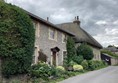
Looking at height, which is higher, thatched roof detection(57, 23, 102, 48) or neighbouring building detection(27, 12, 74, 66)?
thatched roof detection(57, 23, 102, 48)

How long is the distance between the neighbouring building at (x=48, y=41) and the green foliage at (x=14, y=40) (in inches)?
163

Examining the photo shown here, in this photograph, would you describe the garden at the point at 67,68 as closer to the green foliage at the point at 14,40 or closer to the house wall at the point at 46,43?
the green foliage at the point at 14,40

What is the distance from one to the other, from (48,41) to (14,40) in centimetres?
962

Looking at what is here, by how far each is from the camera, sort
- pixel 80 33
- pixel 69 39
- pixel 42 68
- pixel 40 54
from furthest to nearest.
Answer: pixel 80 33 < pixel 69 39 < pixel 40 54 < pixel 42 68

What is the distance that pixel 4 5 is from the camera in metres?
17.5

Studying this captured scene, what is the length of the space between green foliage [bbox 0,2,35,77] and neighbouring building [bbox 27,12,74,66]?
13.6 feet

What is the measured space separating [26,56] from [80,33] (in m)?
25.9

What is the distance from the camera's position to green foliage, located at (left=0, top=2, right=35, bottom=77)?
16766mm

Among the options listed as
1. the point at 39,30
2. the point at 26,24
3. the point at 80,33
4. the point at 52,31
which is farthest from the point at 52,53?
the point at 80,33

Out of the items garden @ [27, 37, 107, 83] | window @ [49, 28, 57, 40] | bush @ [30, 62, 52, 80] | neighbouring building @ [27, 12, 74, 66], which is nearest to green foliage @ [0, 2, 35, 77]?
bush @ [30, 62, 52, 80]

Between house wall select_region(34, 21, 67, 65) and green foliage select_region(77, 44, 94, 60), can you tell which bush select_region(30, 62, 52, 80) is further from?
green foliage select_region(77, 44, 94, 60)

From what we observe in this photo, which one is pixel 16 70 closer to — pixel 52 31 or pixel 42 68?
pixel 42 68

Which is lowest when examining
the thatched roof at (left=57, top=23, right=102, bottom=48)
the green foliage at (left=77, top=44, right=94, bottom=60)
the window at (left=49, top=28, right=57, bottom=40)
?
the green foliage at (left=77, top=44, right=94, bottom=60)

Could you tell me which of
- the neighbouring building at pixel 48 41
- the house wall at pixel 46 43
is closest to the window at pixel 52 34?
the neighbouring building at pixel 48 41
